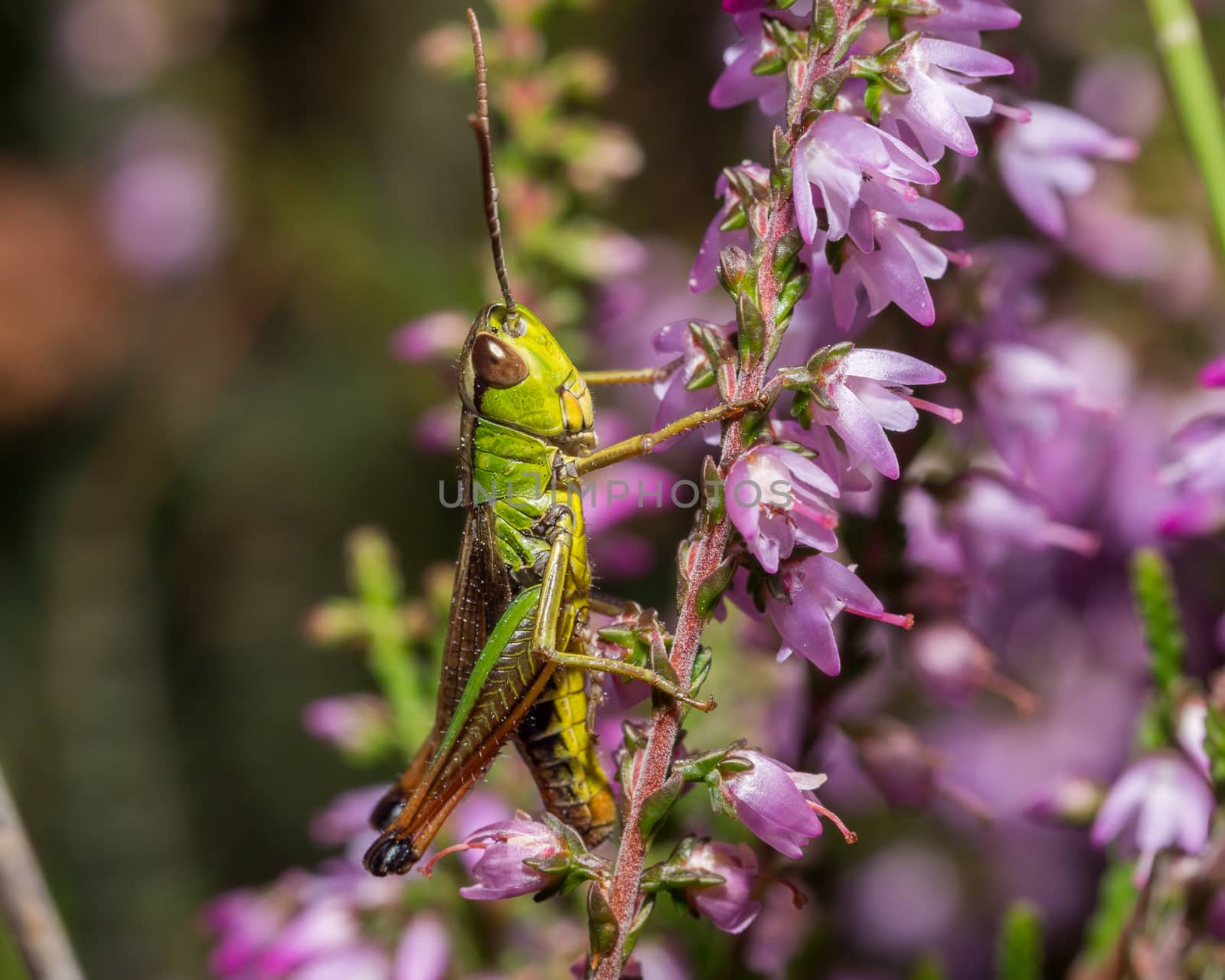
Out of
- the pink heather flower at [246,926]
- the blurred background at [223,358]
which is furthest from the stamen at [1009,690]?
the blurred background at [223,358]

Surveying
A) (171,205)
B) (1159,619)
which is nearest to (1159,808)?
(1159,619)

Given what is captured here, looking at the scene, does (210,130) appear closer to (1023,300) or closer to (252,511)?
(252,511)

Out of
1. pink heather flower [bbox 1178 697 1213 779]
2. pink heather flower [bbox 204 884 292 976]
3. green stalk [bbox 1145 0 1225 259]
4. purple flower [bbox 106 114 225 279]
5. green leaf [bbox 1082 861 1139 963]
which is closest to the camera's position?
green stalk [bbox 1145 0 1225 259]

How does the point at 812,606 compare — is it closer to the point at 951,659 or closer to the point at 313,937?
the point at 951,659

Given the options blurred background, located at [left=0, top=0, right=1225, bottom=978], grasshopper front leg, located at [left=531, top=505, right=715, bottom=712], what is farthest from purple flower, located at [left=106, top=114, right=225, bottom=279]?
grasshopper front leg, located at [left=531, top=505, right=715, bottom=712]

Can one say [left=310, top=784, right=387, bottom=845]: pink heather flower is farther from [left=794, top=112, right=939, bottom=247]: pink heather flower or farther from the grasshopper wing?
[left=794, top=112, right=939, bottom=247]: pink heather flower

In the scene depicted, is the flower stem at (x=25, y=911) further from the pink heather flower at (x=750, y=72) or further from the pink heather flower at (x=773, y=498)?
the pink heather flower at (x=750, y=72)
